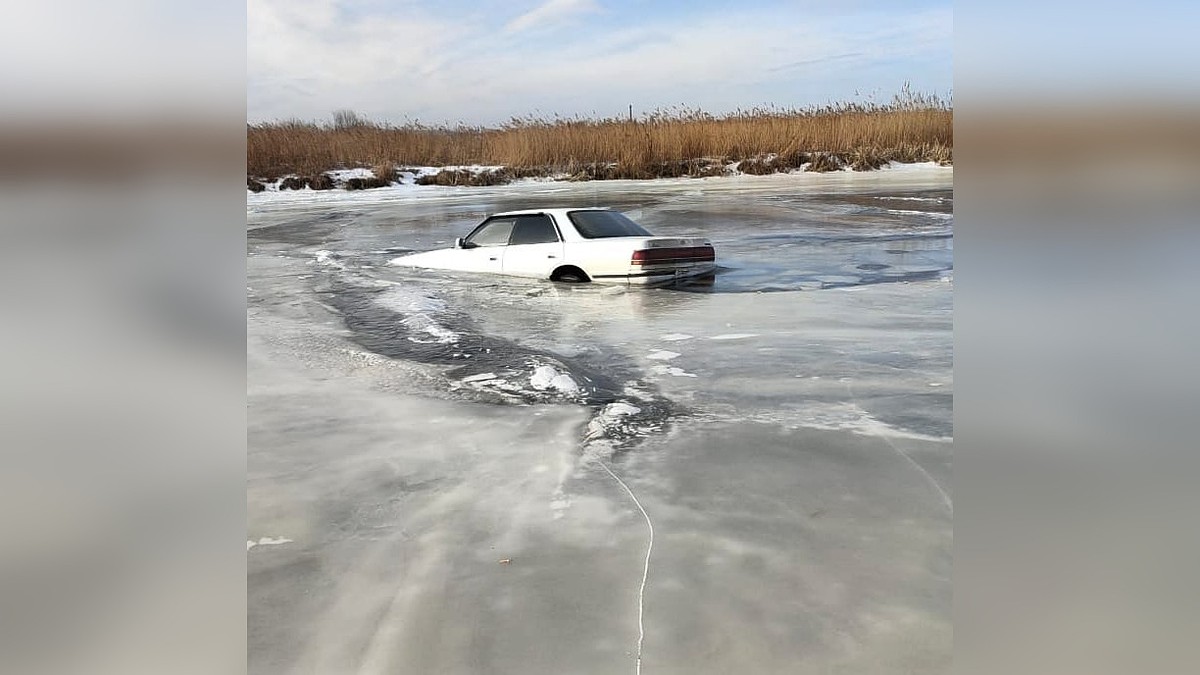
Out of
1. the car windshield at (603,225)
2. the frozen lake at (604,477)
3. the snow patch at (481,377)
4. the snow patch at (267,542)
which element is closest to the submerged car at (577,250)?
the car windshield at (603,225)

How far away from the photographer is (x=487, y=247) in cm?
769

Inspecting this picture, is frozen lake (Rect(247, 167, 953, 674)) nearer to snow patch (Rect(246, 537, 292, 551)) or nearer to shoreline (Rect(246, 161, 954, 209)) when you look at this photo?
snow patch (Rect(246, 537, 292, 551))

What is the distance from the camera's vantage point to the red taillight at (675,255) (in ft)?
22.6

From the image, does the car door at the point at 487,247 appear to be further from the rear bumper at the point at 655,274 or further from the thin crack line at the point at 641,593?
the thin crack line at the point at 641,593

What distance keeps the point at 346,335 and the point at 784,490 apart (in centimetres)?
348

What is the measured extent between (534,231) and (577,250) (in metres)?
0.53

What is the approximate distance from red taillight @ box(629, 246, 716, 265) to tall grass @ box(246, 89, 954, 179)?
667cm

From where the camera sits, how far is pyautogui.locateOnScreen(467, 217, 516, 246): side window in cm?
765

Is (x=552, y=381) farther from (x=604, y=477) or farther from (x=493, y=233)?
(x=493, y=233)

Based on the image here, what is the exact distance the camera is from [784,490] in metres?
3.07

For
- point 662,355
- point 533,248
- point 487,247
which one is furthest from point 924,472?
point 487,247
